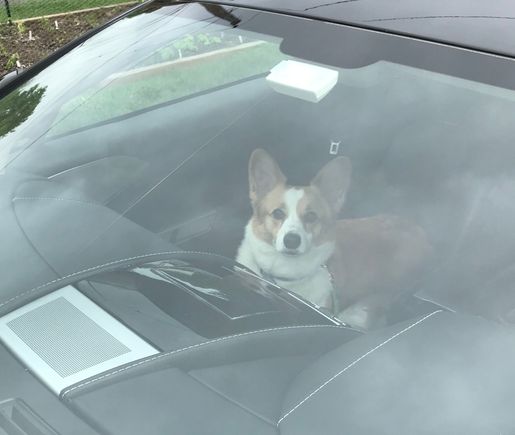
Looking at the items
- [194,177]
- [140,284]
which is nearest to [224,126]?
[194,177]

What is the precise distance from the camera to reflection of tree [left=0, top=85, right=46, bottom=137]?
1915mm

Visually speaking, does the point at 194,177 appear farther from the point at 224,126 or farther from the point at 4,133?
the point at 4,133

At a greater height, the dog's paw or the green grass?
the dog's paw

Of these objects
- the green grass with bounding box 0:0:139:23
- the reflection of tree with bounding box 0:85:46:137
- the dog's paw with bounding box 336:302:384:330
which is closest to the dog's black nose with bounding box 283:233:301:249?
the dog's paw with bounding box 336:302:384:330

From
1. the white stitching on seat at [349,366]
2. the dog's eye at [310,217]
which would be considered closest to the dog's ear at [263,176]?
the dog's eye at [310,217]

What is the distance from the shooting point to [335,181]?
161cm

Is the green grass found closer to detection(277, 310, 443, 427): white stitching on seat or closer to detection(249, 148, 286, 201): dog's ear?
detection(249, 148, 286, 201): dog's ear

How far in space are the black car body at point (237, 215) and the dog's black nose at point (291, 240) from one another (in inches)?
4.3

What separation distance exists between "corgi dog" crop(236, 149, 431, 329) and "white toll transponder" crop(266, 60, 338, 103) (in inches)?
6.9

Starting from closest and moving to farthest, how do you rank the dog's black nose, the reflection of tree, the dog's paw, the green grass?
the dog's paw
the dog's black nose
the reflection of tree
the green grass

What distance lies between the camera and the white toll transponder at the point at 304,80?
169 centimetres

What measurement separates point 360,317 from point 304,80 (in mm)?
602

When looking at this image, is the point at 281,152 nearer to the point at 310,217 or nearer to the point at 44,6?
the point at 310,217

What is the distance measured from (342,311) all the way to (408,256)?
7.1 inches
